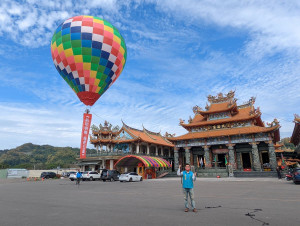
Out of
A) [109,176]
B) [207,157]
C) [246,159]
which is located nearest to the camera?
[109,176]

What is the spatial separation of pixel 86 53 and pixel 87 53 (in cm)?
9

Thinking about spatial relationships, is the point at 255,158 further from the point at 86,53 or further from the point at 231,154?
the point at 86,53

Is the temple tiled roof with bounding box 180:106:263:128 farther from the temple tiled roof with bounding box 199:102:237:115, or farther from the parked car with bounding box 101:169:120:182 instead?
the parked car with bounding box 101:169:120:182

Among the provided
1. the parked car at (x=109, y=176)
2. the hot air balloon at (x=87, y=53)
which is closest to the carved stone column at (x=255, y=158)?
the parked car at (x=109, y=176)

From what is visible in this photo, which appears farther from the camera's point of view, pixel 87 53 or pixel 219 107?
pixel 219 107

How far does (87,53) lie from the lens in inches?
779

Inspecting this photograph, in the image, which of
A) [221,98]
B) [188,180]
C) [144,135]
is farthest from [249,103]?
[188,180]

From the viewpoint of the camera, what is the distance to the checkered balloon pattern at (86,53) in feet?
64.4

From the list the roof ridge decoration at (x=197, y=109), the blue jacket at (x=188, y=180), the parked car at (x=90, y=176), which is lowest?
the parked car at (x=90, y=176)

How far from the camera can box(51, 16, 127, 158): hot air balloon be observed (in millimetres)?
19625

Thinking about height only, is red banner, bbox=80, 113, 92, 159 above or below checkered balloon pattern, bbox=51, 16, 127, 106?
below

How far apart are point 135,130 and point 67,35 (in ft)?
91.8

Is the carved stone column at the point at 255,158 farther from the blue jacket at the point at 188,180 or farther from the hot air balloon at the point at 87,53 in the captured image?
the blue jacket at the point at 188,180

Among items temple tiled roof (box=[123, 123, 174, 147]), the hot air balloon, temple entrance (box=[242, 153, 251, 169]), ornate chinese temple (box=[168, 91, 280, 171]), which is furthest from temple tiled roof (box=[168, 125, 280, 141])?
the hot air balloon
